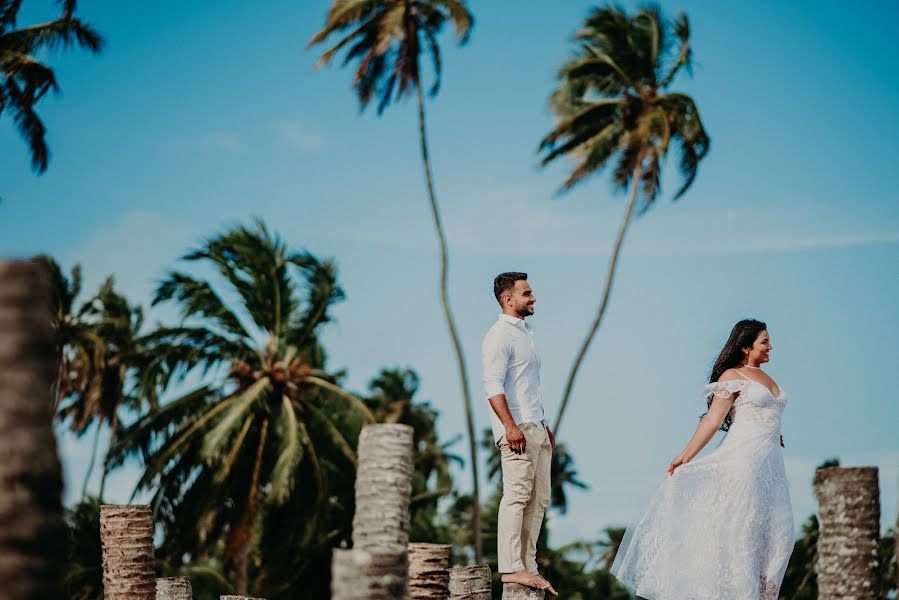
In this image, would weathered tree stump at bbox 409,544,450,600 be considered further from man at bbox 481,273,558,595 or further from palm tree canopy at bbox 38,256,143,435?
palm tree canopy at bbox 38,256,143,435

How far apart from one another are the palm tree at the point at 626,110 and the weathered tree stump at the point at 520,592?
20.2 metres

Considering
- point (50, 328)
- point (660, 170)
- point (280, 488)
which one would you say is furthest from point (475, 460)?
point (50, 328)

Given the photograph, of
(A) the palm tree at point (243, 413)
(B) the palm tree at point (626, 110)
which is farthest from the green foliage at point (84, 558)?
(B) the palm tree at point (626, 110)

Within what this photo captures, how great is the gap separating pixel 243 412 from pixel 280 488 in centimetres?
183

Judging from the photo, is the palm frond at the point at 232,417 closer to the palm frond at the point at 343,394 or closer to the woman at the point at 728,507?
the palm frond at the point at 343,394

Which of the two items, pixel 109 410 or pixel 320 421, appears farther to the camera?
pixel 109 410

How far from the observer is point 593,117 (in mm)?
28547

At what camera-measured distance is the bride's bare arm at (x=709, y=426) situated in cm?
784

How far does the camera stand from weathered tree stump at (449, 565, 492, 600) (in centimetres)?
800

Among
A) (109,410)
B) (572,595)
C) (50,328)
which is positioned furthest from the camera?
(572,595)

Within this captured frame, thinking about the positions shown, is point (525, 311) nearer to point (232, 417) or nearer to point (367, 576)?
point (367, 576)

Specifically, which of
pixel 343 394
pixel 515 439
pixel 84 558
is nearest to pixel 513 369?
pixel 515 439

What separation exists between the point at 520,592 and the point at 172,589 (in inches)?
110

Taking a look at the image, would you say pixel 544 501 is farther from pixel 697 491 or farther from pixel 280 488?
pixel 280 488
